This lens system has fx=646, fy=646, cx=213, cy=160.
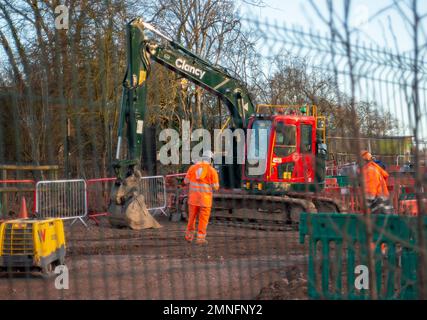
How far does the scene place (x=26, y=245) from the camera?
797 centimetres

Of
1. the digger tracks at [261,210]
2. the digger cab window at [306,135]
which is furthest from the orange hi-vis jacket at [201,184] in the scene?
the digger cab window at [306,135]

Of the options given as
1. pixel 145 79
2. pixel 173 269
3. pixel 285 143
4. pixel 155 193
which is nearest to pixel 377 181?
pixel 173 269

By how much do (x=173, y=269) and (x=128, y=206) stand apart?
469 cm

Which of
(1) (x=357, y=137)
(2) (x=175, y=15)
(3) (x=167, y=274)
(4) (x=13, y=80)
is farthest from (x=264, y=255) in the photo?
(2) (x=175, y=15)

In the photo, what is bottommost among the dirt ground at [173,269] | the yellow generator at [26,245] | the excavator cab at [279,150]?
the dirt ground at [173,269]

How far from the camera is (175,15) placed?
25125 mm

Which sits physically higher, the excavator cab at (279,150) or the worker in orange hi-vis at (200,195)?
the excavator cab at (279,150)

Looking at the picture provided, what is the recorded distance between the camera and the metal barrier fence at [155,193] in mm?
16156

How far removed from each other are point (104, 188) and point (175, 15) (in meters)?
11.6

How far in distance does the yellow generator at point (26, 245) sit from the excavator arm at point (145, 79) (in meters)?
4.71

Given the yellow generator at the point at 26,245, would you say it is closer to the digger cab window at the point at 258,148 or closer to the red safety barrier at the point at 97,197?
the digger cab window at the point at 258,148

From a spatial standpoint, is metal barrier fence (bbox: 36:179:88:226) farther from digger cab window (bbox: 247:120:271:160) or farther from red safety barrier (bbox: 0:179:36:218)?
A: digger cab window (bbox: 247:120:271:160)

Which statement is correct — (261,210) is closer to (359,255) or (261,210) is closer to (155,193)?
(155,193)
